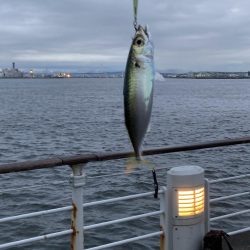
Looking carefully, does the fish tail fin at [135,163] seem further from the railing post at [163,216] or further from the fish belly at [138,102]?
the railing post at [163,216]

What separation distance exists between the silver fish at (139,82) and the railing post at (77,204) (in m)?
1.42

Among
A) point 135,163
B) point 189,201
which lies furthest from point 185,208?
point 135,163

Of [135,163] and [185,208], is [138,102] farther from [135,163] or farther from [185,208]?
[185,208]

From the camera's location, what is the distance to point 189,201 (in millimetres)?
4031

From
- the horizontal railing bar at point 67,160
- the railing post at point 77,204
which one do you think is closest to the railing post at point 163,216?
the horizontal railing bar at point 67,160

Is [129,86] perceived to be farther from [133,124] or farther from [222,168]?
[222,168]

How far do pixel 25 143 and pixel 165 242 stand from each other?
72.6ft

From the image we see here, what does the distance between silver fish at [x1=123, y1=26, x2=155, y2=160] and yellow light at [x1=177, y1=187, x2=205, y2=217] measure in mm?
1841

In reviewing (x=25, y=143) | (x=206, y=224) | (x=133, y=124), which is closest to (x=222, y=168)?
(x=25, y=143)

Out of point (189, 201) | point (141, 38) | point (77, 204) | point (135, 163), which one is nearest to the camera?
point (141, 38)

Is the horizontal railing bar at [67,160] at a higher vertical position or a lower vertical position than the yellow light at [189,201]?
higher

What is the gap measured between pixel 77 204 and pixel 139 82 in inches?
72.9

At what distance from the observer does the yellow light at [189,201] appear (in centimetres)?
400

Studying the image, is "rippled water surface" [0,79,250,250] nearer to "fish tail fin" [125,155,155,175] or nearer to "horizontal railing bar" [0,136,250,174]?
"horizontal railing bar" [0,136,250,174]
